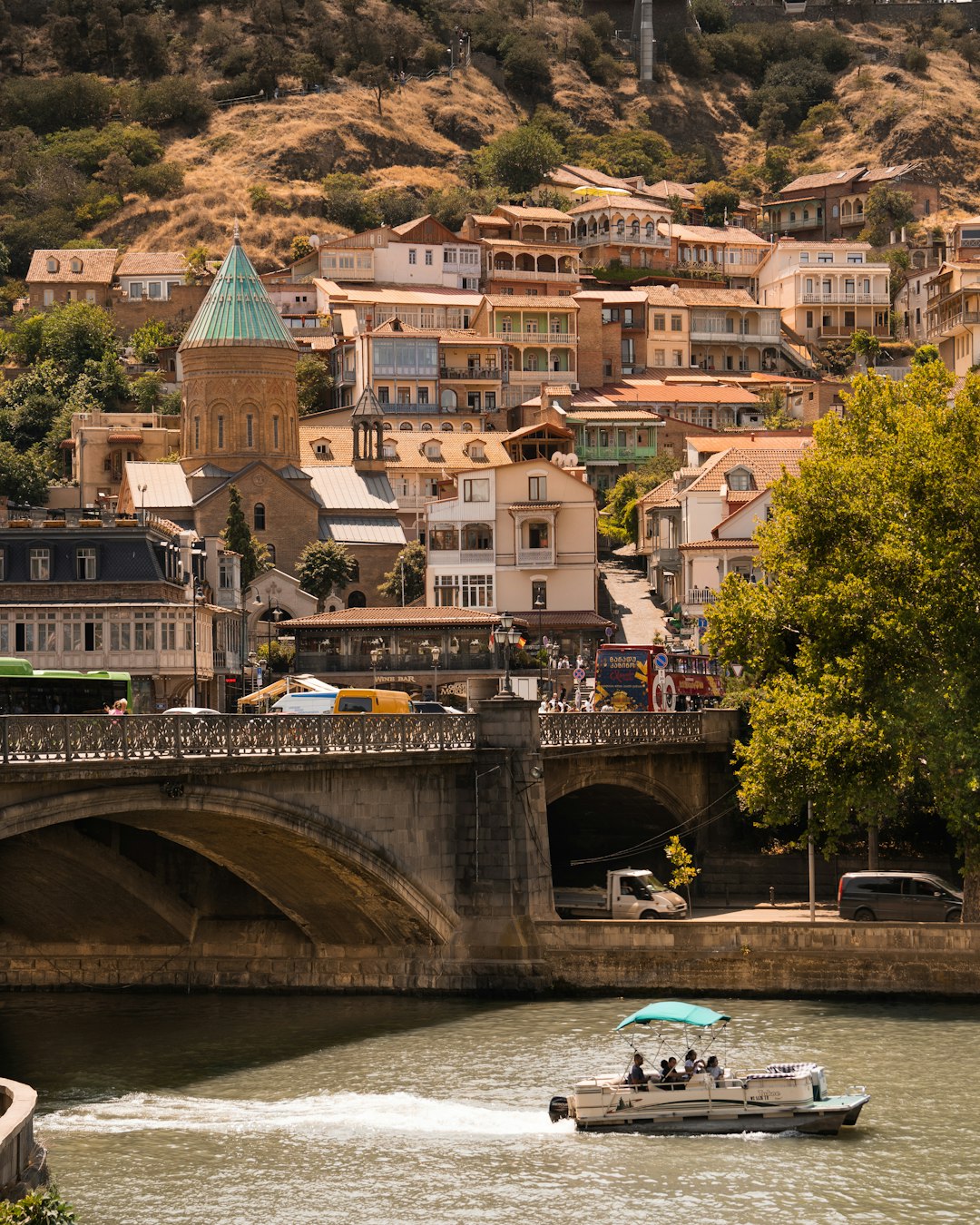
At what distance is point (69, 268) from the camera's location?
15938 cm

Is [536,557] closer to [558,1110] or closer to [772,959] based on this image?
[772,959]

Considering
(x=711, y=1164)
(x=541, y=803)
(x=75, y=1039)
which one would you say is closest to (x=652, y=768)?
(x=541, y=803)

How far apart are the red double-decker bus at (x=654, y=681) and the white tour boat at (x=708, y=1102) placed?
1093 inches

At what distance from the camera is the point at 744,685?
64375 millimetres

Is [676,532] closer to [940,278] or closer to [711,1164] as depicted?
[940,278]

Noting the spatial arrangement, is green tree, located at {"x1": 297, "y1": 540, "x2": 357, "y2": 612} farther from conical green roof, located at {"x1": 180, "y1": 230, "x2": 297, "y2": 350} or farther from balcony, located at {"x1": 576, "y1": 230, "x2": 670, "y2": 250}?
balcony, located at {"x1": 576, "y1": 230, "x2": 670, "y2": 250}

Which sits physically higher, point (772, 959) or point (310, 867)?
point (310, 867)

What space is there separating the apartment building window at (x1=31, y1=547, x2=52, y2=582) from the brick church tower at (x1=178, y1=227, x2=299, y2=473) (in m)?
41.0

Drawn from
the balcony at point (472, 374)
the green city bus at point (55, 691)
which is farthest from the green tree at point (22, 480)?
the green city bus at point (55, 691)

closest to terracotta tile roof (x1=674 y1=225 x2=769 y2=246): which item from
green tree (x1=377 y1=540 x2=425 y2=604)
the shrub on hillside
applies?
the shrub on hillside

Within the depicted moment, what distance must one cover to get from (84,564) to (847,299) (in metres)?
90.1

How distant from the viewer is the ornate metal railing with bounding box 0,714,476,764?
4278 cm

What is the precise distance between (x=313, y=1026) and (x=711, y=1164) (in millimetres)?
12301

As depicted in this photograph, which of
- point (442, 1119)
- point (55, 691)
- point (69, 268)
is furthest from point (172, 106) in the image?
point (442, 1119)
